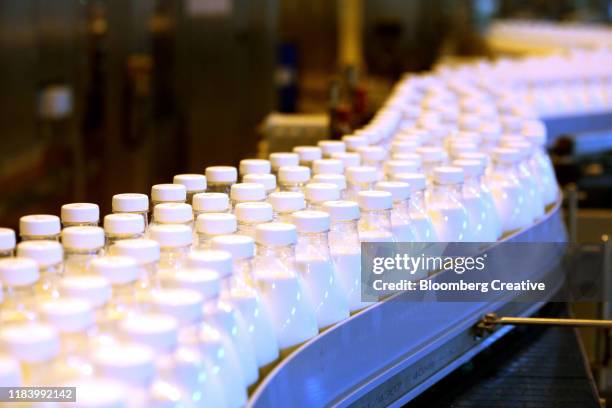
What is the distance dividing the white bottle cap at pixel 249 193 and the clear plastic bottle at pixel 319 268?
127mm

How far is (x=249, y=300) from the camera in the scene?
44.9 inches

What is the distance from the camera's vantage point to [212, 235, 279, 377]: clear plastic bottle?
3.72 ft

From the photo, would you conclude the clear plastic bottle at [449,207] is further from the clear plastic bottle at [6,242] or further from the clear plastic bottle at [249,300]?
the clear plastic bottle at [6,242]

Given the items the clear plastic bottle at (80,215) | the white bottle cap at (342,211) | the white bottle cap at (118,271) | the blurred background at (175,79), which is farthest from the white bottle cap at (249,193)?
the blurred background at (175,79)

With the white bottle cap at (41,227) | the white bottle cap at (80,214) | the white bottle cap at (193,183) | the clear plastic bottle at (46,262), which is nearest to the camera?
the clear plastic bottle at (46,262)

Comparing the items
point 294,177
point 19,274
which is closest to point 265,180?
point 294,177

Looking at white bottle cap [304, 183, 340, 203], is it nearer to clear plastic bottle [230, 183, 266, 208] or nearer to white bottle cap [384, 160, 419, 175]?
clear plastic bottle [230, 183, 266, 208]

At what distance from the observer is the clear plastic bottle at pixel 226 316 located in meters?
1.05

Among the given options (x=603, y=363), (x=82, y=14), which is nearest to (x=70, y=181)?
(x=82, y=14)

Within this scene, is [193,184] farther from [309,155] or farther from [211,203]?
[309,155]

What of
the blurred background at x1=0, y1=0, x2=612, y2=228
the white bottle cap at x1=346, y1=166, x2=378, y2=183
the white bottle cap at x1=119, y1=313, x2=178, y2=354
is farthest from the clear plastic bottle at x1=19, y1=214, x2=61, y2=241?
the blurred background at x1=0, y1=0, x2=612, y2=228

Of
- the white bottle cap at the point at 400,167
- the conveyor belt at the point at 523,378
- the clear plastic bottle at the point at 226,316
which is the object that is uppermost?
the white bottle cap at the point at 400,167

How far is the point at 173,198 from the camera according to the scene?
1.42 metres

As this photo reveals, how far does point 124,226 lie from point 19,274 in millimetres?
217
